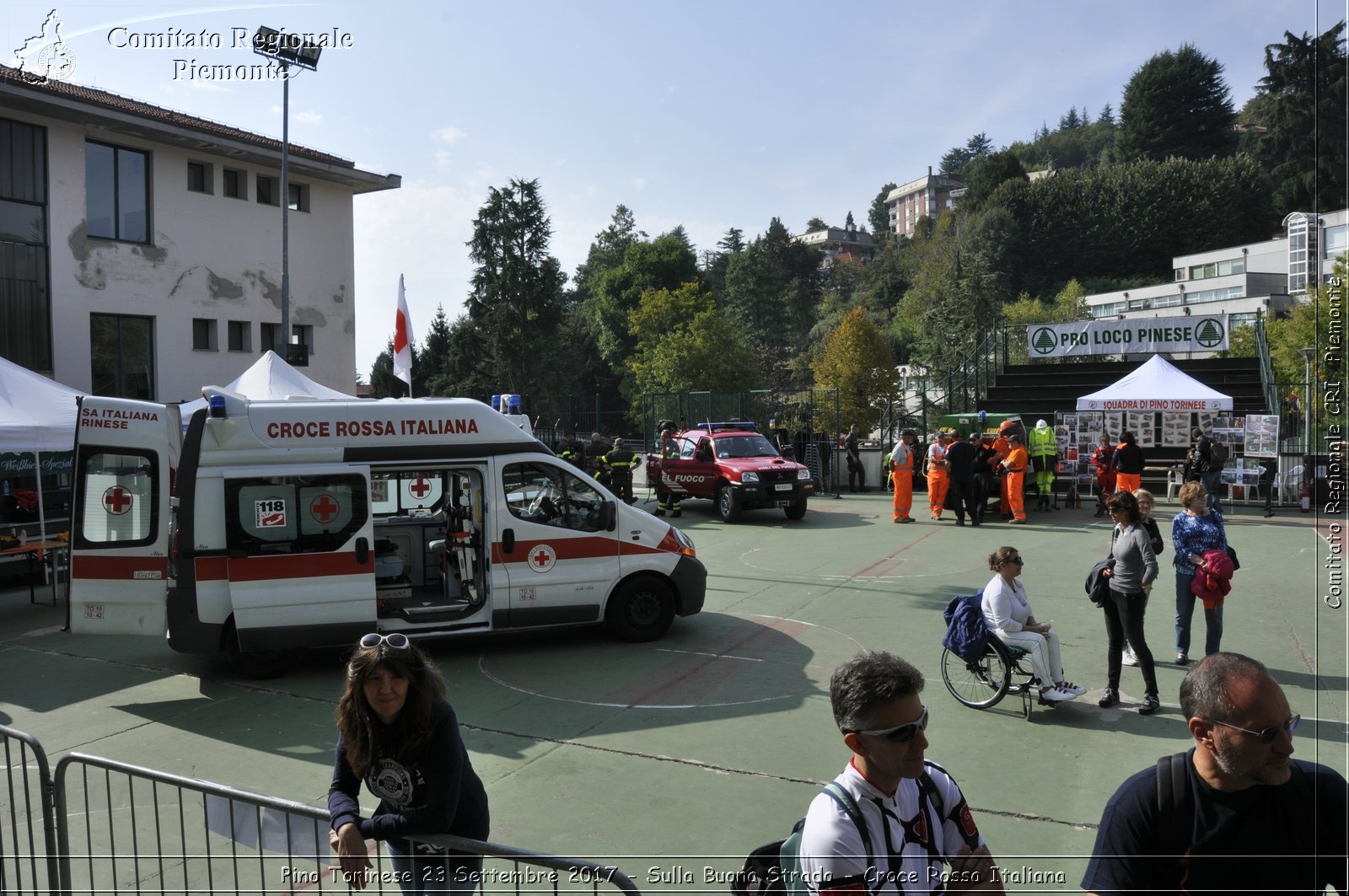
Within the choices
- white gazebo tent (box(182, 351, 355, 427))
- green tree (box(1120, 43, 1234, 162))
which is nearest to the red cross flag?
white gazebo tent (box(182, 351, 355, 427))

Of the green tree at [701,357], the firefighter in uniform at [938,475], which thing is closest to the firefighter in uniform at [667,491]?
the firefighter in uniform at [938,475]

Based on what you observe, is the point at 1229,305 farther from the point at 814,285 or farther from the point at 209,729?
the point at 209,729

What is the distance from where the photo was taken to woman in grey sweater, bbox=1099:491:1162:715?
716 cm

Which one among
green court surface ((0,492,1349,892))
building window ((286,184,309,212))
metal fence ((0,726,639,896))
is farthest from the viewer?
building window ((286,184,309,212))

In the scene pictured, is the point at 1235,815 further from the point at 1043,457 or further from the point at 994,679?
the point at 1043,457

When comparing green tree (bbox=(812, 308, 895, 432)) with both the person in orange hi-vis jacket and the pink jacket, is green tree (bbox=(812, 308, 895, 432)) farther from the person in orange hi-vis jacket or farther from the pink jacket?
the pink jacket

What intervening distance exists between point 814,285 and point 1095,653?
111987 millimetres

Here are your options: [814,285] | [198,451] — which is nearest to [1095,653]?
[198,451]

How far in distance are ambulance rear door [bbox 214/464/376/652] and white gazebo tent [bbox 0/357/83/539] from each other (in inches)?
173

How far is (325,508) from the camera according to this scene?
843 centimetres

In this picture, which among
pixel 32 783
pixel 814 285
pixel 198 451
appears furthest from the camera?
pixel 814 285

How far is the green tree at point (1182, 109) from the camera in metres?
90.1

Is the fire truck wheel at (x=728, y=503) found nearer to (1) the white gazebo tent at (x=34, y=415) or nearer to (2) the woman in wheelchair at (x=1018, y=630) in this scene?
(1) the white gazebo tent at (x=34, y=415)

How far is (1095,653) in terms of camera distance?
29.1ft
